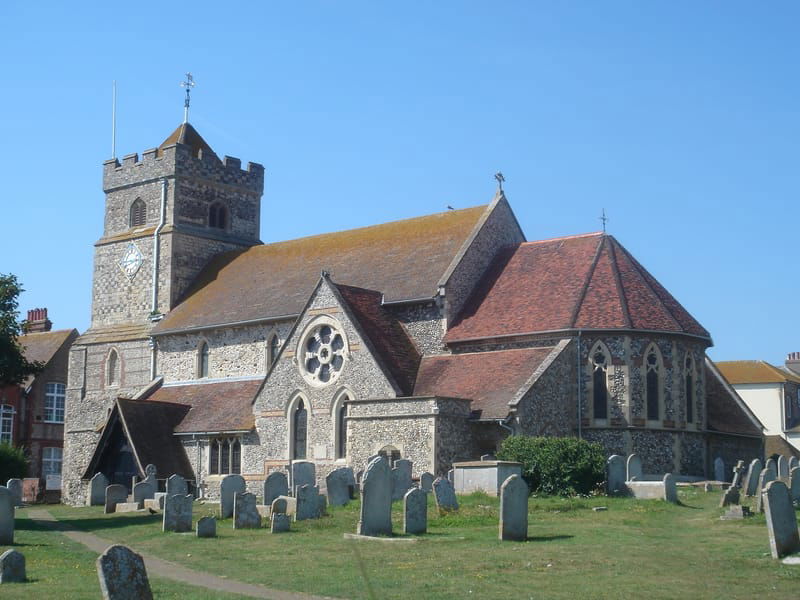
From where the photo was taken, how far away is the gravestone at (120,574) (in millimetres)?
11117

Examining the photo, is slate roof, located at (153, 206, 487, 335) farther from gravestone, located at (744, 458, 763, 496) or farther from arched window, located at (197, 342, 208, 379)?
gravestone, located at (744, 458, 763, 496)

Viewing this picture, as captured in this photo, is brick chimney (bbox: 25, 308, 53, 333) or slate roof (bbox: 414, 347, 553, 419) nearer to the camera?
slate roof (bbox: 414, 347, 553, 419)

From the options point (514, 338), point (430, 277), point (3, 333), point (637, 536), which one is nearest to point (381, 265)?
point (430, 277)

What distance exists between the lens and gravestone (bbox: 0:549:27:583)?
17.8 m

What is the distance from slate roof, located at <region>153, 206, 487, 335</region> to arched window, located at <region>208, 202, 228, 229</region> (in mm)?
2266

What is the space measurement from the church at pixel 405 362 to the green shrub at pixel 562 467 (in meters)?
3.38

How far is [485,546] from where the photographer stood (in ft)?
66.8

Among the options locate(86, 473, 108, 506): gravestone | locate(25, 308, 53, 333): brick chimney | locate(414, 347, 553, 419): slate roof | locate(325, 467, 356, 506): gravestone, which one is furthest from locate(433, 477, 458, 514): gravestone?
locate(25, 308, 53, 333): brick chimney

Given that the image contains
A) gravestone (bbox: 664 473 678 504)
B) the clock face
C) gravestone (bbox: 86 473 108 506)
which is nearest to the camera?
gravestone (bbox: 664 473 678 504)

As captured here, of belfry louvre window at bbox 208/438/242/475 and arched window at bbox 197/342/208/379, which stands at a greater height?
arched window at bbox 197/342/208/379

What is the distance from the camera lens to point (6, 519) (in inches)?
950

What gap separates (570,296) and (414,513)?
17250mm

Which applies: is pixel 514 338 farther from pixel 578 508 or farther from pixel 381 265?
pixel 578 508

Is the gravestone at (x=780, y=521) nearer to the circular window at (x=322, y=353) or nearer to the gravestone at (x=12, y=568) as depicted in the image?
the gravestone at (x=12, y=568)
